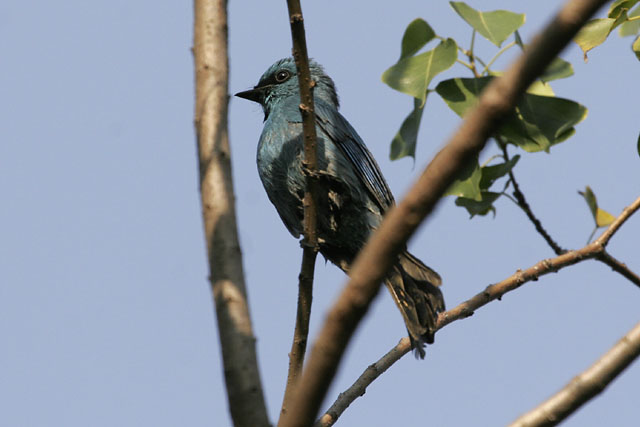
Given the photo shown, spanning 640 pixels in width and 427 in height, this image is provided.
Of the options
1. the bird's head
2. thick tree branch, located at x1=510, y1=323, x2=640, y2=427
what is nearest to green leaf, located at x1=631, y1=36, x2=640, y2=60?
thick tree branch, located at x1=510, y1=323, x2=640, y2=427

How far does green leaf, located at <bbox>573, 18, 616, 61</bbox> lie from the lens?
3428 mm

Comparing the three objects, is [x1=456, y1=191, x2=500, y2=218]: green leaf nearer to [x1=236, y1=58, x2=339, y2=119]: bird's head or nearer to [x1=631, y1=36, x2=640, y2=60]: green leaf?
[x1=631, y1=36, x2=640, y2=60]: green leaf

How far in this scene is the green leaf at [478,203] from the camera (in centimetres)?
368

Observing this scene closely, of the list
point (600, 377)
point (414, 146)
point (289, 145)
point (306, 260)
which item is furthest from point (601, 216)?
point (289, 145)

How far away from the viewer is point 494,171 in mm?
3596

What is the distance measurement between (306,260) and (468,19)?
4.11 feet

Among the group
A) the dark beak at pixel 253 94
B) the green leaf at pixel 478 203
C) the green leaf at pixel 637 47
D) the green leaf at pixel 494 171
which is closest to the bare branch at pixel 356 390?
the green leaf at pixel 478 203

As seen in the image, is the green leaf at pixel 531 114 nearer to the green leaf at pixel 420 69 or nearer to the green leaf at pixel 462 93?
the green leaf at pixel 462 93

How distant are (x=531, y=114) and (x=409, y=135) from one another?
53 centimetres

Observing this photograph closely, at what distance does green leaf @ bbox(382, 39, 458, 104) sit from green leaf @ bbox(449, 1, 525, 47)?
0.13 meters

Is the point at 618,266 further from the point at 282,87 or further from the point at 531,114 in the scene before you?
the point at 282,87

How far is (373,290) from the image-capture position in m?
1.85

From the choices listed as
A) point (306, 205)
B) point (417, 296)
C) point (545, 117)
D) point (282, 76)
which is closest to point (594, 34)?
point (545, 117)

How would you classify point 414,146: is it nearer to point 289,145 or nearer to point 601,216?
point 601,216
